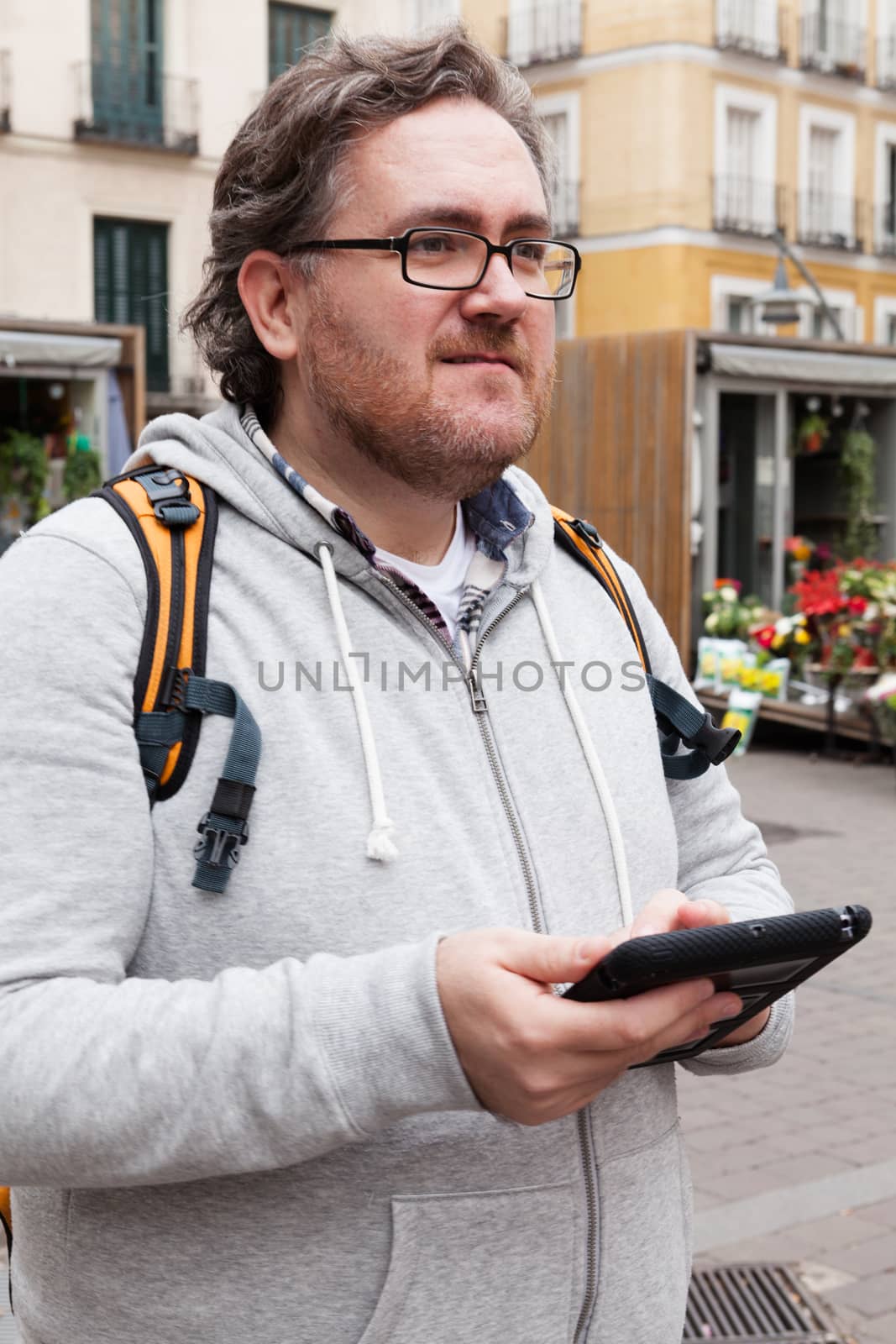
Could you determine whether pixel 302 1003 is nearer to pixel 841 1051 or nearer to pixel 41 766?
pixel 41 766

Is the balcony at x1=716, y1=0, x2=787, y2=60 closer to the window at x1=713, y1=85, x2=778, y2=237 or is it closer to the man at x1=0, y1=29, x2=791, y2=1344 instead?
the window at x1=713, y1=85, x2=778, y2=237

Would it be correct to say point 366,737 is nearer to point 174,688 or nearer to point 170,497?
point 174,688

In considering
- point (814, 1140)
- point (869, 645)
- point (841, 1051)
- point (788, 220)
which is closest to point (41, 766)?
point (814, 1140)

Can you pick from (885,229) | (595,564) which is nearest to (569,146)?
(885,229)

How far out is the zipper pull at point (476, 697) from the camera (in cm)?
174

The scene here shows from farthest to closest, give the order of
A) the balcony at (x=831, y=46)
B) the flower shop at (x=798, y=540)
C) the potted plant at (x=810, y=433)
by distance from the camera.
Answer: the balcony at (x=831, y=46) < the potted plant at (x=810, y=433) < the flower shop at (x=798, y=540)

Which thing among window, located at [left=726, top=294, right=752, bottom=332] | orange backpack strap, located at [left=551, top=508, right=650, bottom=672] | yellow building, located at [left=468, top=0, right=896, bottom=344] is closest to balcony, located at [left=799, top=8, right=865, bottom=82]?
yellow building, located at [left=468, top=0, right=896, bottom=344]

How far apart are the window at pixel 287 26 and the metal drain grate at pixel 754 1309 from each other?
966 inches

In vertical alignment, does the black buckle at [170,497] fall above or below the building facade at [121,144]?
below

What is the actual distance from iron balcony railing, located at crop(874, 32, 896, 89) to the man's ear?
35374 mm

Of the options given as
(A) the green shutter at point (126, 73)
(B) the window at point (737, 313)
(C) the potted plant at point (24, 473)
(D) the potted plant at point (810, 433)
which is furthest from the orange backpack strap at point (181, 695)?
(B) the window at point (737, 313)

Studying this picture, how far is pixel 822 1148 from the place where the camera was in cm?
466

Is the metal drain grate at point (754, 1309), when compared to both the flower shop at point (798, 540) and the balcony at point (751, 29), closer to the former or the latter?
the flower shop at point (798, 540)

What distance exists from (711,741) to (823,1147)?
10.1 ft
